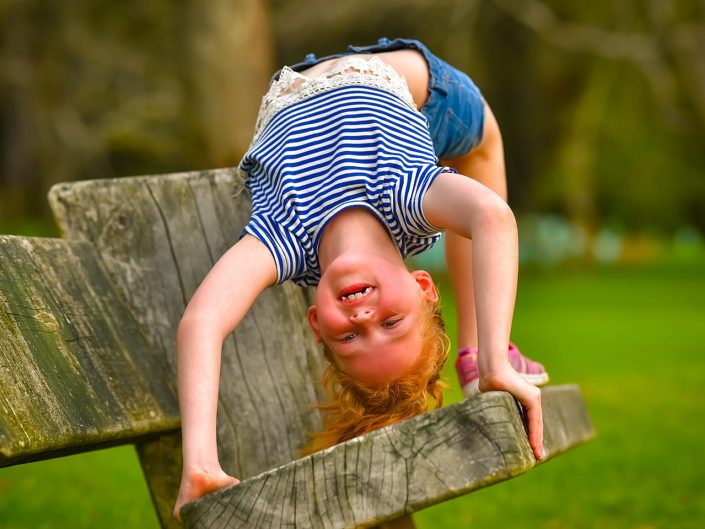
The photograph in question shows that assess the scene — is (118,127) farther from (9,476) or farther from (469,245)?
(469,245)

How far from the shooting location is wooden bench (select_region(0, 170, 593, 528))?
1.82 meters

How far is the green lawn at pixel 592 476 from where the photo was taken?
12.9 ft

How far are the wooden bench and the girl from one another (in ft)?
0.71

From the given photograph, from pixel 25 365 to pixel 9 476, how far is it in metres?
2.79

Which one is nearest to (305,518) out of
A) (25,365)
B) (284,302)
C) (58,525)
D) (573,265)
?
(25,365)

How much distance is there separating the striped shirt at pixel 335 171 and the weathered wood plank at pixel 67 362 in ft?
1.43

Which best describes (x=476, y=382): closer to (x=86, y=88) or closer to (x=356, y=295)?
(x=356, y=295)

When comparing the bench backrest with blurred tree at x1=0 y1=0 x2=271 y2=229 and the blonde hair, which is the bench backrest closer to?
the blonde hair

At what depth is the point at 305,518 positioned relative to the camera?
1817 mm

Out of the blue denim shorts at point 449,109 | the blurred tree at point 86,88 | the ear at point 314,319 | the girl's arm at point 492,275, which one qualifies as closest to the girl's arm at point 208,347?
the ear at point 314,319

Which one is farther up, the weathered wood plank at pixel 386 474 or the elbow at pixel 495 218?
the elbow at pixel 495 218

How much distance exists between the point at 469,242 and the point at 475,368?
37 centimetres

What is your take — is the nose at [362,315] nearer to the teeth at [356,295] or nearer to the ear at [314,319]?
the teeth at [356,295]

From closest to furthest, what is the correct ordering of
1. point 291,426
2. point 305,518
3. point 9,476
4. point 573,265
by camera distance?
point 305,518
point 291,426
point 9,476
point 573,265
